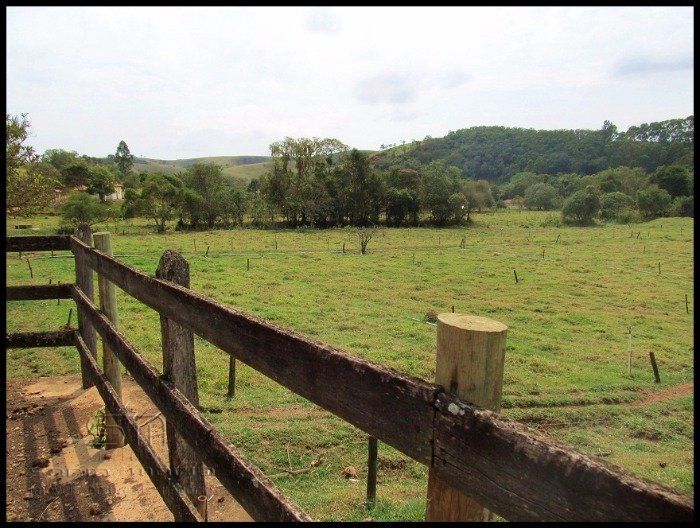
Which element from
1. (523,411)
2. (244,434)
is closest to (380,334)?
(523,411)

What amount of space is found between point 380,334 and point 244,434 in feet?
27.1

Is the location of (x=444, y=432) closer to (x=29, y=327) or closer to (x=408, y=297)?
(x=29, y=327)

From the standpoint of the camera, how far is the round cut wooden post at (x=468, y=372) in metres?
1.22

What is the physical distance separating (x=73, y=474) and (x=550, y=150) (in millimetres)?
184113

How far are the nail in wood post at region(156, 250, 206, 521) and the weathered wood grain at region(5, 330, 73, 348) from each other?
391cm

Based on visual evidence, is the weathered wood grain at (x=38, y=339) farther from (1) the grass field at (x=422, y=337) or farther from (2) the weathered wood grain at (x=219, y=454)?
(2) the weathered wood grain at (x=219, y=454)

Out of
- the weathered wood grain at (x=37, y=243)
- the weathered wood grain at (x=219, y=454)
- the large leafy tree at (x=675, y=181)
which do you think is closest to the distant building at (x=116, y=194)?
the weathered wood grain at (x=37, y=243)

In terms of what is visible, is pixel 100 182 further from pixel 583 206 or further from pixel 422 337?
pixel 422 337

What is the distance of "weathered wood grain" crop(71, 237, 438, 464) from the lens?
3.99 ft

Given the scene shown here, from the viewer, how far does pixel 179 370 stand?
266 centimetres

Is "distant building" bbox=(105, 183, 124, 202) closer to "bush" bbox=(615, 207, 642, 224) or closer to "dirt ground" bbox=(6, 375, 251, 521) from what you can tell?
"bush" bbox=(615, 207, 642, 224)

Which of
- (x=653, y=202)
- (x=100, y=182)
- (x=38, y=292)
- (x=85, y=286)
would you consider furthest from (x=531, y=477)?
(x=100, y=182)

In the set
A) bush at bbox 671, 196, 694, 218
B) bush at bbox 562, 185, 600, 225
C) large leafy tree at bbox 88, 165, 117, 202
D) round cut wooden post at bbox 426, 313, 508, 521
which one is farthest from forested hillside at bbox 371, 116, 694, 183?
A: round cut wooden post at bbox 426, 313, 508, 521

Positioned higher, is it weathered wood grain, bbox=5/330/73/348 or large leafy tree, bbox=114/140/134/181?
large leafy tree, bbox=114/140/134/181
